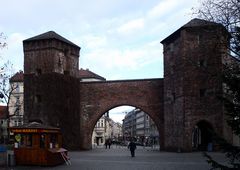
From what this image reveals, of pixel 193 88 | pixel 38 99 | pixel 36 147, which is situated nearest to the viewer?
pixel 36 147

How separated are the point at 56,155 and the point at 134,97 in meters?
24.4

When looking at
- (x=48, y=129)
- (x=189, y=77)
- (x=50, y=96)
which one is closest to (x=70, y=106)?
(x=50, y=96)

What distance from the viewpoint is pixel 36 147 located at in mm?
25422

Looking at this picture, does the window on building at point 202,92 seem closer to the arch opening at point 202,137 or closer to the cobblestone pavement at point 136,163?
the arch opening at point 202,137

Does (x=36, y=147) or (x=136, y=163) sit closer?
(x=36, y=147)

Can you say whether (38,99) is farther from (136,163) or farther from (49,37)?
(136,163)

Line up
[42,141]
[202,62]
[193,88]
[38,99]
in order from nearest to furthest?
1. [42,141]
2. [193,88]
3. [202,62]
4. [38,99]

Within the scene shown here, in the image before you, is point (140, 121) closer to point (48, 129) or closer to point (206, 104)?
point (206, 104)

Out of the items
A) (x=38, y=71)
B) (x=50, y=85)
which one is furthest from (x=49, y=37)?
(x=50, y=85)

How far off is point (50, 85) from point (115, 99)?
7.49 metres

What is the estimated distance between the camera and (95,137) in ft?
363

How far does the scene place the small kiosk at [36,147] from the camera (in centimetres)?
2503

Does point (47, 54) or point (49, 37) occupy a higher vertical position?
point (49, 37)

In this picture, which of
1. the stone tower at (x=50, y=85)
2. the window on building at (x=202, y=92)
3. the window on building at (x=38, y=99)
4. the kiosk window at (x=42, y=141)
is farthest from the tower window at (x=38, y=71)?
the kiosk window at (x=42, y=141)
